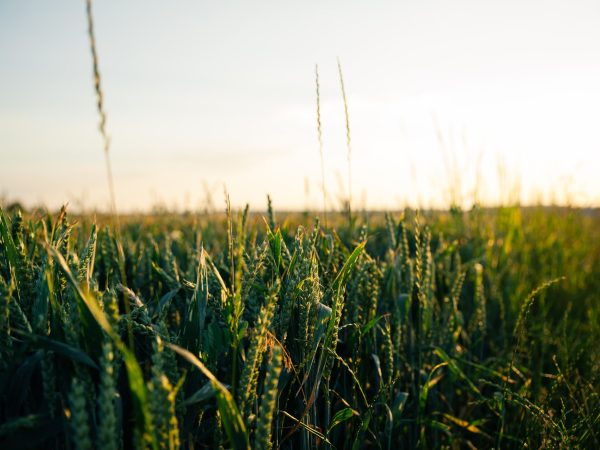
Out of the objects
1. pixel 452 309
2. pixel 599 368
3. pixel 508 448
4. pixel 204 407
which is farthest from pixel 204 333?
pixel 599 368

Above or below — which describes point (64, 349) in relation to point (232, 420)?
above

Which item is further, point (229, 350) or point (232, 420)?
point (229, 350)

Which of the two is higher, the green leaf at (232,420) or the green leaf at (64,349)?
the green leaf at (64,349)

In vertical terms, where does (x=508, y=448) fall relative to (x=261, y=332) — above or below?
below

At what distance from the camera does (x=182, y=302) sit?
Answer: 1.43 meters

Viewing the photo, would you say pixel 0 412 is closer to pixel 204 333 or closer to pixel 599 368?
pixel 204 333

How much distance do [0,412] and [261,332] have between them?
63 cm

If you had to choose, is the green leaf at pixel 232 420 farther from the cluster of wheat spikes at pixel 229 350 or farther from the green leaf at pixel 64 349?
the green leaf at pixel 64 349

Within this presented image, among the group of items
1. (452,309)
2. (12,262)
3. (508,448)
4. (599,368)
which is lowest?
(508,448)

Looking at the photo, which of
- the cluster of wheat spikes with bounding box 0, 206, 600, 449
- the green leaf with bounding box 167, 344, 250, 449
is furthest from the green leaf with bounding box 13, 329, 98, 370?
the green leaf with bounding box 167, 344, 250, 449

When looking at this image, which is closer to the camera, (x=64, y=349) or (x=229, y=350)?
(x=64, y=349)

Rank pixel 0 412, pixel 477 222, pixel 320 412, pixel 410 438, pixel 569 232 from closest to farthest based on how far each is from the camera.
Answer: pixel 0 412, pixel 320 412, pixel 410 438, pixel 477 222, pixel 569 232

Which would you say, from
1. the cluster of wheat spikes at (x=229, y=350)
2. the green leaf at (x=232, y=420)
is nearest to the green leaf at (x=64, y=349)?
the cluster of wheat spikes at (x=229, y=350)

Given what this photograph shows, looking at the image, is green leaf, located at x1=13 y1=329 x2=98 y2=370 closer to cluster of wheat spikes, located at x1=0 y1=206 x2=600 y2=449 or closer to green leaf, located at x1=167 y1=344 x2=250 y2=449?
cluster of wheat spikes, located at x1=0 y1=206 x2=600 y2=449
